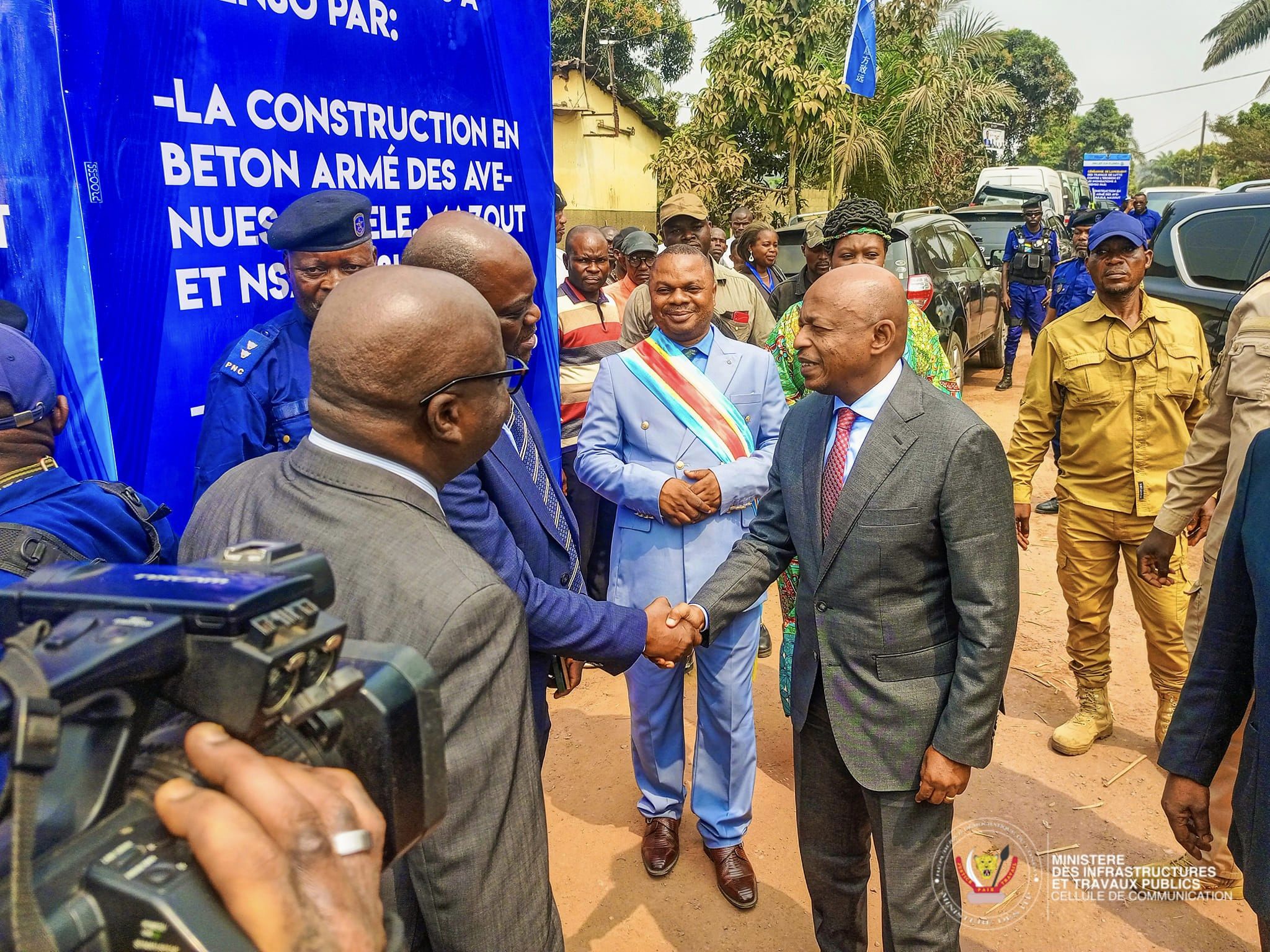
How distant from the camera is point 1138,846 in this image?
3.21 metres

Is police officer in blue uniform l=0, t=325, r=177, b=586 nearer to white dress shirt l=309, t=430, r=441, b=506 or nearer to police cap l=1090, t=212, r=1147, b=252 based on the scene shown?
white dress shirt l=309, t=430, r=441, b=506

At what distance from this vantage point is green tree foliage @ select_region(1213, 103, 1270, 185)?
32.9 m

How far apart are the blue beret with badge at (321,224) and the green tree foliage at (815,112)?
13.4 metres

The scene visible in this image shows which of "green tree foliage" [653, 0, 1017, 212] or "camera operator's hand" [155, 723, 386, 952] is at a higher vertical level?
"green tree foliage" [653, 0, 1017, 212]

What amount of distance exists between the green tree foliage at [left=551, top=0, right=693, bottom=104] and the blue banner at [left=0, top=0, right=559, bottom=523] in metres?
Result: 25.9

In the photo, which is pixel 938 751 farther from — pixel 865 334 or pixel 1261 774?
pixel 865 334

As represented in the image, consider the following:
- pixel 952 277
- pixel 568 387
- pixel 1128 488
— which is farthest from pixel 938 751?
pixel 952 277

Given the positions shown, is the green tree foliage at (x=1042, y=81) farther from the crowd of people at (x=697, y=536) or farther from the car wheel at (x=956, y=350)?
the crowd of people at (x=697, y=536)

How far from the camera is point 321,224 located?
2.52 metres

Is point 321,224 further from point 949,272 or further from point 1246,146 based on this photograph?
point 1246,146

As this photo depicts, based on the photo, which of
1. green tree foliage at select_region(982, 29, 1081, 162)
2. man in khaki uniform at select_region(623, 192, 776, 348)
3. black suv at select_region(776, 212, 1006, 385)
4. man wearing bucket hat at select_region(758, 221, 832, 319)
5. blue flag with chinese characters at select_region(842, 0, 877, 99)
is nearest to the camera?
man in khaki uniform at select_region(623, 192, 776, 348)

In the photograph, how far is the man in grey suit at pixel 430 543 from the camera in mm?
1291

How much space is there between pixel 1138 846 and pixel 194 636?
11.7ft

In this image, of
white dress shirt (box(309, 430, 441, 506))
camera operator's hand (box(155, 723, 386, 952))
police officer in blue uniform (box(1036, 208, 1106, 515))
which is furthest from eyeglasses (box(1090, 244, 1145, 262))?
police officer in blue uniform (box(1036, 208, 1106, 515))
